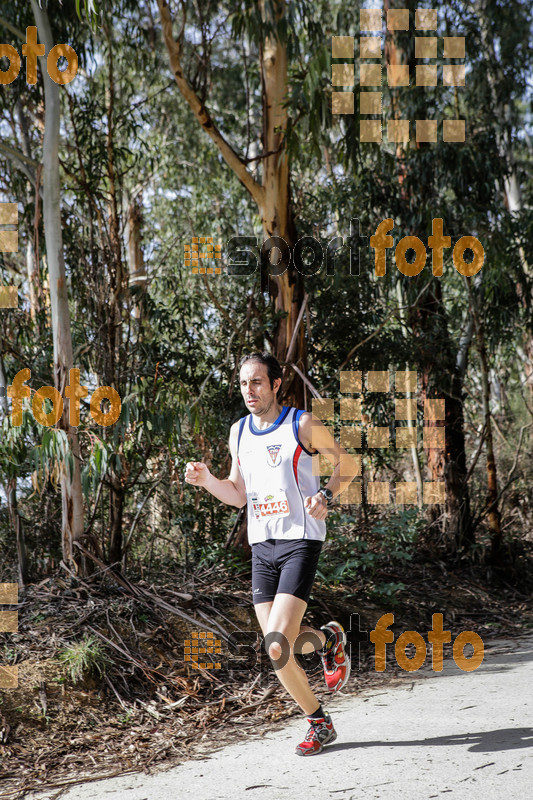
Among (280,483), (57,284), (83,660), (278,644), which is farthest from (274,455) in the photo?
(57,284)

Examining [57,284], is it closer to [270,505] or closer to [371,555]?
[270,505]

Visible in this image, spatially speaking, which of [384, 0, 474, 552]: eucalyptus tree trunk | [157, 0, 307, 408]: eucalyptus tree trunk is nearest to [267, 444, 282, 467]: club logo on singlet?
[157, 0, 307, 408]: eucalyptus tree trunk

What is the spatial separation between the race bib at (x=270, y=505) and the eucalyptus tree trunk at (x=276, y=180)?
11.1ft

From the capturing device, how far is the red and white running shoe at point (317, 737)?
390 centimetres

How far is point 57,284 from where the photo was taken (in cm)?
635

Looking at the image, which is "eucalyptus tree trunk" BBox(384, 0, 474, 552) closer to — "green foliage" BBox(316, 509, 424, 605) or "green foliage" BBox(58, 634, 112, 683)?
"green foliage" BBox(316, 509, 424, 605)

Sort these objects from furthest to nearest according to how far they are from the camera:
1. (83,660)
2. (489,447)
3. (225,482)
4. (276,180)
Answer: (489,447) < (276,180) < (83,660) < (225,482)

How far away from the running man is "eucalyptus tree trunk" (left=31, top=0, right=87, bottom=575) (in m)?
2.52

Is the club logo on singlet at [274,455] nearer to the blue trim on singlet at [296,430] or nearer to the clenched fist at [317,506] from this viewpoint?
the blue trim on singlet at [296,430]

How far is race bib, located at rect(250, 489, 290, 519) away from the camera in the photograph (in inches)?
154

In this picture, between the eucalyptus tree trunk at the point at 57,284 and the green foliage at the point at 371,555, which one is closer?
the eucalyptus tree trunk at the point at 57,284

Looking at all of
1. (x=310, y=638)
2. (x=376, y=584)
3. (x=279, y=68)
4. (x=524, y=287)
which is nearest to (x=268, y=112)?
(x=279, y=68)

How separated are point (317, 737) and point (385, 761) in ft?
1.18

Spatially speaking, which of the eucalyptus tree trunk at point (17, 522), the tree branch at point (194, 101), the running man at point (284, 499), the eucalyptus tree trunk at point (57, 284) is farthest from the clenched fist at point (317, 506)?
the tree branch at point (194, 101)
